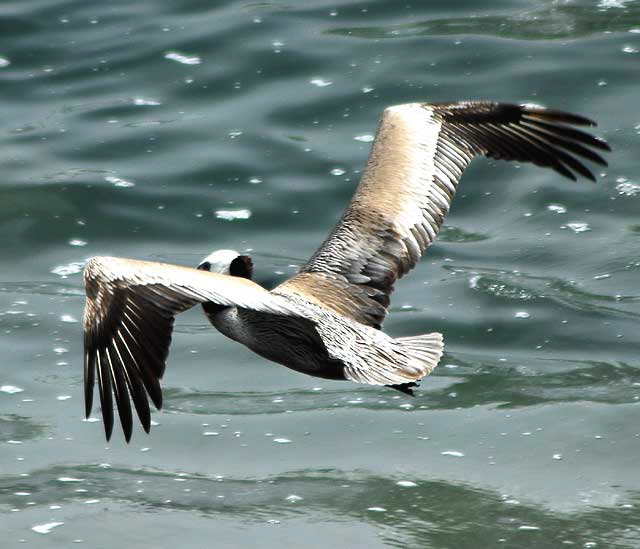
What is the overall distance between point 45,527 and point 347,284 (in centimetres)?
181

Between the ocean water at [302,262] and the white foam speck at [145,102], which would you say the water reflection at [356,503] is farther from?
the white foam speck at [145,102]

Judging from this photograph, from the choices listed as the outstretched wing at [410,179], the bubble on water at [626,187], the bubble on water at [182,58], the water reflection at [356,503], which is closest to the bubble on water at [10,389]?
the water reflection at [356,503]

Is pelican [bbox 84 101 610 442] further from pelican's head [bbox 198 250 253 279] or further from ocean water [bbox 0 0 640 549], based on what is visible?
ocean water [bbox 0 0 640 549]

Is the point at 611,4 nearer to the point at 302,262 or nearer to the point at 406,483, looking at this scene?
the point at 302,262

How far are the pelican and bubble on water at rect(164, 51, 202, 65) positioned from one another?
4.53 meters

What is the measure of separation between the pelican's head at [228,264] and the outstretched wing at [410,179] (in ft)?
0.67

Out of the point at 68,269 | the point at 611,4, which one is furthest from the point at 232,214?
the point at 611,4

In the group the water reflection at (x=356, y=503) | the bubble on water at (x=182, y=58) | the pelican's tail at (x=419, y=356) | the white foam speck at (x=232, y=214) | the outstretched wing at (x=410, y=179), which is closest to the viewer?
the pelican's tail at (x=419, y=356)

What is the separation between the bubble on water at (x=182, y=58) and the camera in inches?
408

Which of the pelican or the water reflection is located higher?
the pelican

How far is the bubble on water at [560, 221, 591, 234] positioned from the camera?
8.41 meters

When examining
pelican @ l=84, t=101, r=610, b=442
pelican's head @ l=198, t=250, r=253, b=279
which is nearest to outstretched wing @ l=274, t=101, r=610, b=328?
pelican @ l=84, t=101, r=610, b=442

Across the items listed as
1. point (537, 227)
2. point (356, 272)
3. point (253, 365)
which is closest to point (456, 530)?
point (356, 272)

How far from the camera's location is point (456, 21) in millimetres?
10516
